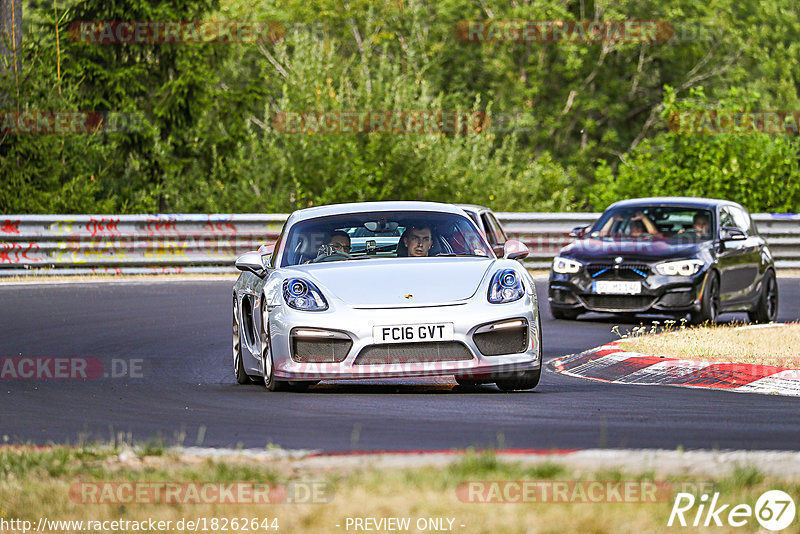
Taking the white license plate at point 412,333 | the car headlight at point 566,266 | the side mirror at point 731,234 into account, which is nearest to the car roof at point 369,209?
the white license plate at point 412,333

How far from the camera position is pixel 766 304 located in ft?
57.6

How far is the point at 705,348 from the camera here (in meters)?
12.5

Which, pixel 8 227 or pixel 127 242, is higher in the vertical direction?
pixel 8 227

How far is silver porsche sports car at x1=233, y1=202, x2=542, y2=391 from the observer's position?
9.57 metres

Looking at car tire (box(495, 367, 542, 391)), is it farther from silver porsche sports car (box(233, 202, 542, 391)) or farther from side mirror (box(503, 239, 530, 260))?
side mirror (box(503, 239, 530, 260))

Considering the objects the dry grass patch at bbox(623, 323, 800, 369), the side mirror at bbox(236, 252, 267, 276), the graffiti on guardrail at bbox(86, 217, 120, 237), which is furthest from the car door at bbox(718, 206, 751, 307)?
the graffiti on guardrail at bbox(86, 217, 120, 237)

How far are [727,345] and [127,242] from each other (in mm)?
12676

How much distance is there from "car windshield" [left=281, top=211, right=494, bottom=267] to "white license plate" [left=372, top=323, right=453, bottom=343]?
119 centimetres

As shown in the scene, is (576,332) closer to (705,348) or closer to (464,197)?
(705,348)

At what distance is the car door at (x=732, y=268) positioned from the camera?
55.4 feet

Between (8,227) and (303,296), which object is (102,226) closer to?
(8,227)

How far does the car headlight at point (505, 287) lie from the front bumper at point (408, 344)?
0.19 feet

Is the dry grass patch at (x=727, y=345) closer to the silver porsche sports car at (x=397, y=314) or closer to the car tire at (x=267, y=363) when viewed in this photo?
the silver porsche sports car at (x=397, y=314)

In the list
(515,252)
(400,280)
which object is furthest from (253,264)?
(515,252)
